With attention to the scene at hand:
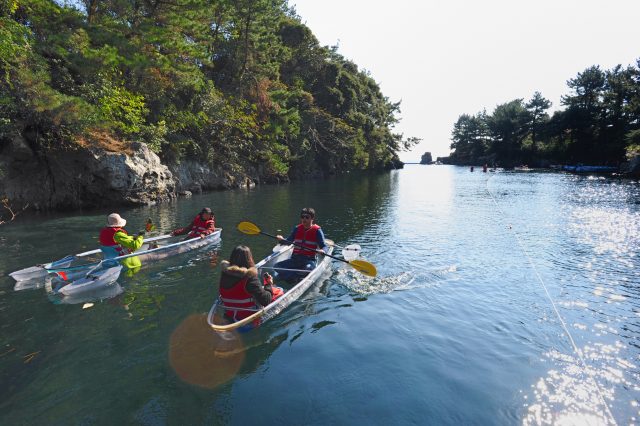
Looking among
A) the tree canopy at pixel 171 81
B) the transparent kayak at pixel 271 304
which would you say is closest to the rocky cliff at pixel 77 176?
the tree canopy at pixel 171 81

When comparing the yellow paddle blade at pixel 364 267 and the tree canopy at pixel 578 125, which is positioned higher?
the tree canopy at pixel 578 125

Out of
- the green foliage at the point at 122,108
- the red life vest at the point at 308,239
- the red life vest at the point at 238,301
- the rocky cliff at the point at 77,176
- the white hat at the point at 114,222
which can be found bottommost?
the red life vest at the point at 238,301

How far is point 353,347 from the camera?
24.3 ft

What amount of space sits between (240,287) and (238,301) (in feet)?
0.98

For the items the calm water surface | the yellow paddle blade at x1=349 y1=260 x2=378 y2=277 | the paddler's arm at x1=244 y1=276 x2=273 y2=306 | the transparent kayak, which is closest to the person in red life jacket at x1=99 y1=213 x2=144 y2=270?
the calm water surface

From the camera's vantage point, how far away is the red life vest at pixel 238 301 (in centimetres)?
718

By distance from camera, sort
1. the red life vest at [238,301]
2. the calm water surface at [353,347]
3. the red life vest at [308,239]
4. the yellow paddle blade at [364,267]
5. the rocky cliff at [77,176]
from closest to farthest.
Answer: the calm water surface at [353,347]
the red life vest at [238,301]
the yellow paddle blade at [364,267]
the red life vest at [308,239]
the rocky cliff at [77,176]

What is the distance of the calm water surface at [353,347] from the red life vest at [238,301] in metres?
0.53

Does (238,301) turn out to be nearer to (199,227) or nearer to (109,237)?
(109,237)

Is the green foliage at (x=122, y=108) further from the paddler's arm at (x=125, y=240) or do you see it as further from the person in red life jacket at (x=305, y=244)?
the person in red life jacket at (x=305, y=244)

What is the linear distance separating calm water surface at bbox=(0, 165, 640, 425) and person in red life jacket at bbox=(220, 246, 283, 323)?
24.7 inches

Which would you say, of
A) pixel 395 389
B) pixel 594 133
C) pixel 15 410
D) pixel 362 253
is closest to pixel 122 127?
pixel 362 253

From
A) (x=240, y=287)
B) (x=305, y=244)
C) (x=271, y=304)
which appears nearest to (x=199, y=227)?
(x=305, y=244)

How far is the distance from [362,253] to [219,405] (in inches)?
373
